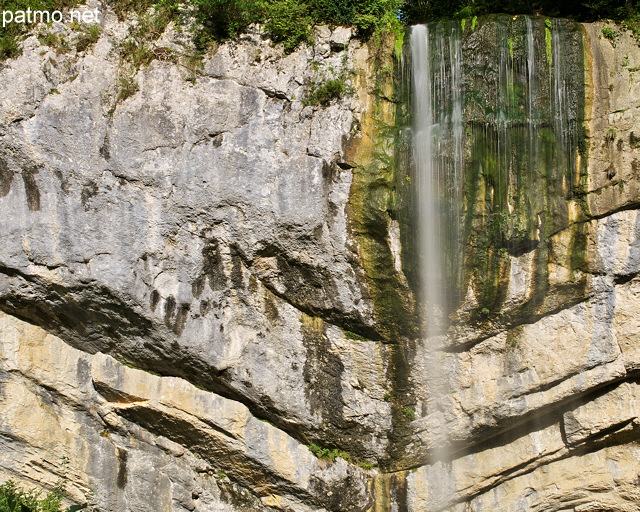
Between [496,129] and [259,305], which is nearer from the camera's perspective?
[496,129]

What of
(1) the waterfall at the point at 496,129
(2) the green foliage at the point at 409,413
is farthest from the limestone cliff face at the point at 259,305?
(1) the waterfall at the point at 496,129

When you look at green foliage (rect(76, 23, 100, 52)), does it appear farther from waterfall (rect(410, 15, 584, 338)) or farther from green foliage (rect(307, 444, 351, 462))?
green foliage (rect(307, 444, 351, 462))

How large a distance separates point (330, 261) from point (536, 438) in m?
3.31

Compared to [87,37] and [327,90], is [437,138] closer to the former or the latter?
[327,90]

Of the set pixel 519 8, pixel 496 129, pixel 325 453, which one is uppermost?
pixel 519 8

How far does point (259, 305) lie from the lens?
22.3 ft

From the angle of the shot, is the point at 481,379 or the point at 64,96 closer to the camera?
the point at 64,96

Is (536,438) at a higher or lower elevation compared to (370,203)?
lower

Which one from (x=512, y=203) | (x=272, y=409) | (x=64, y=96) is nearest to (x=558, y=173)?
(x=512, y=203)

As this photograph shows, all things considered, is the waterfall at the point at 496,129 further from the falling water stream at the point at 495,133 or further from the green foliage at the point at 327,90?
the green foliage at the point at 327,90

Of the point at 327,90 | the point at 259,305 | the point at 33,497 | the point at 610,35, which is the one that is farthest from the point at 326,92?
the point at 33,497

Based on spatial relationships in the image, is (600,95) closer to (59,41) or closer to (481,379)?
(481,379)

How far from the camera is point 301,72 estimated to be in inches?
263

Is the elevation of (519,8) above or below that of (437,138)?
above
